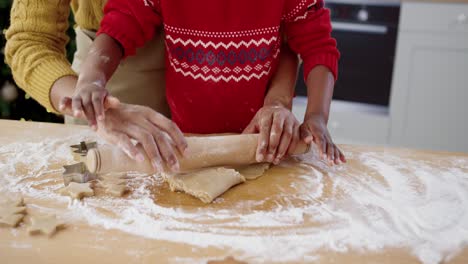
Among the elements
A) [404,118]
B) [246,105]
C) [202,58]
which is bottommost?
[404,118]

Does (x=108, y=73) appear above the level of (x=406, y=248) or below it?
above

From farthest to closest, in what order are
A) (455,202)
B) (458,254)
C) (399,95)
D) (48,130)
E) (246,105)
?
(399,95) < (246,105) < (48,130) < (455,202) < (458,254)

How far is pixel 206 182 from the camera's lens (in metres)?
0.87

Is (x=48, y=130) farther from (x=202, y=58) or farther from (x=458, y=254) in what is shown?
(x=458, y=254)

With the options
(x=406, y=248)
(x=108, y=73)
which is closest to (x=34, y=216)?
(x=108, y=73)

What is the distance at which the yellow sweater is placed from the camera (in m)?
1.13

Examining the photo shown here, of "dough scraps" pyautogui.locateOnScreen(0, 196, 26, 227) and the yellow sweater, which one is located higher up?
the yellow sweater

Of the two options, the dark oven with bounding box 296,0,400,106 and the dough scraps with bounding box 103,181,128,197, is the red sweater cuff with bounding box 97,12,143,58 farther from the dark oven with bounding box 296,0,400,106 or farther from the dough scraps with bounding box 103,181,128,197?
the dark oven with bounding box 296,0,400,106

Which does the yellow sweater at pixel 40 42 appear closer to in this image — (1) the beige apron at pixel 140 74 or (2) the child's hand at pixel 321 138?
(1) the beige apron at pixel 140 74

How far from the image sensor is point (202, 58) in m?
1.22

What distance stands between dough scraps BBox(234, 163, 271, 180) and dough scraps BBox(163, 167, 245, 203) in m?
0.03

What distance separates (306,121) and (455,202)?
34cm

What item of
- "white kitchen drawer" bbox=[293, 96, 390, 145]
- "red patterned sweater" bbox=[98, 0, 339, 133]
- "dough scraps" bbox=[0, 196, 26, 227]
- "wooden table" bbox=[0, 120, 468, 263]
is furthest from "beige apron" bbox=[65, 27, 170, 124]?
"white kitchen drawer" bbox=[293, 96, 390, 145]

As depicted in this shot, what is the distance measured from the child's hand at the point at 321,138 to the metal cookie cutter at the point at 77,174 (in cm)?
43
